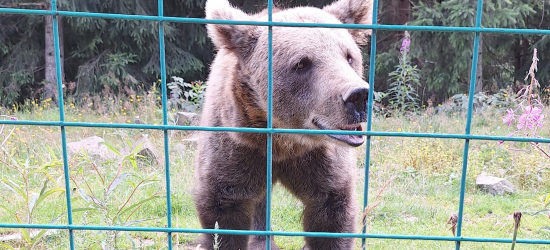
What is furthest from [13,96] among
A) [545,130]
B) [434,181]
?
[545,130]

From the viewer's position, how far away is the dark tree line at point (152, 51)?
32.5 ft

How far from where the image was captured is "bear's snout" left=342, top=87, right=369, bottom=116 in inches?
80.6

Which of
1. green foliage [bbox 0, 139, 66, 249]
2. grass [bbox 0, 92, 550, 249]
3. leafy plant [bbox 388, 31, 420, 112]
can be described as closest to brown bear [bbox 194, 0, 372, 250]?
grass [bbox 0, 92, 550, 249]

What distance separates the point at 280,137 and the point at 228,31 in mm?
648

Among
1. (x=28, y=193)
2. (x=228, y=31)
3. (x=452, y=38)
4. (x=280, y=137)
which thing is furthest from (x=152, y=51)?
(x=280, y=137)

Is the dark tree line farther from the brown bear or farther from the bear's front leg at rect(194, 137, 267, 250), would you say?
the bear's front leg at rect(194, 137, 267, 250)

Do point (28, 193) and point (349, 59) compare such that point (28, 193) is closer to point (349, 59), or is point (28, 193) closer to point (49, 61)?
point (349, 59)

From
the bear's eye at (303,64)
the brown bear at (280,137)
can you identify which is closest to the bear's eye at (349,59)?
the brown bear at (280,137)

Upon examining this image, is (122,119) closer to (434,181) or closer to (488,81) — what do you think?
(434,181)

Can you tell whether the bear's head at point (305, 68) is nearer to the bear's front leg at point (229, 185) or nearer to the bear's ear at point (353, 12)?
the bear's ear at point (353, 12)

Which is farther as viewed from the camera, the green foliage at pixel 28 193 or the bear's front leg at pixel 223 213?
the bear's front leg at pixel 223 213

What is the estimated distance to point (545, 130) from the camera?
6.37 m

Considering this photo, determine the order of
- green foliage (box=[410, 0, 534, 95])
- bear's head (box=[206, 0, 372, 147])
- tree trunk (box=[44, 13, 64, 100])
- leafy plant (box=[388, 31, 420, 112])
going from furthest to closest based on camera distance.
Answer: tree trunk (box=[44, 13, 64, 100]) < green foliage (box=[410, 0, 534, 95]) < leafy plant (box=[388, 31, 420, 112]) < bear's head (box=[206, 0, 372, 147])

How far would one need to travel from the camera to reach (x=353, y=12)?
2.90 metres
